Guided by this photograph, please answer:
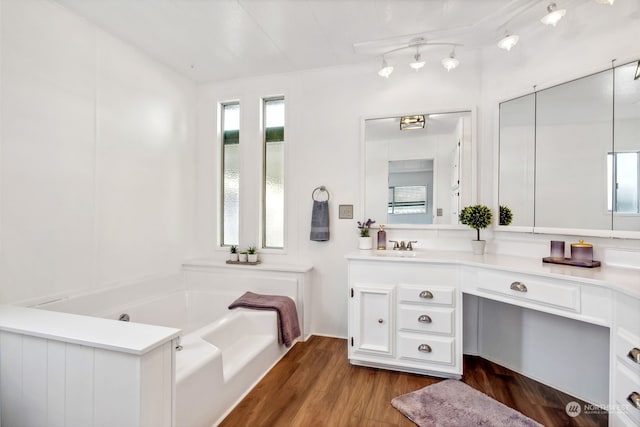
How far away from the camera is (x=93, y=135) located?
2.20 metres

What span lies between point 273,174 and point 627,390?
9.05 feet

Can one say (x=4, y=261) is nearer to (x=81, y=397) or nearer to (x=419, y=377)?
(x=81, y=397)

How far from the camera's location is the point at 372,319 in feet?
7.25

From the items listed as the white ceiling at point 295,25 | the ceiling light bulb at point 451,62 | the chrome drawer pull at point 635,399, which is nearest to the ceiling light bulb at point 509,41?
the white ceiling at point 295,25

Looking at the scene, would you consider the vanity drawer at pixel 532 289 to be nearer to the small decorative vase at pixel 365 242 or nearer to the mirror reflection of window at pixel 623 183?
the mirror reflection of window at pixel 623 183

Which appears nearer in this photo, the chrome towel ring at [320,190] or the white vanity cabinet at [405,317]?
the white vanity cabinet at [405,317]

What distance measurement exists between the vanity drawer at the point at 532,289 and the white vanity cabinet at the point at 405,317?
0.74ft

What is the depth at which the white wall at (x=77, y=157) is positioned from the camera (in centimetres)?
176

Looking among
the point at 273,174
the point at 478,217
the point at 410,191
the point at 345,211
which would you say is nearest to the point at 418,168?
the point at 410,191

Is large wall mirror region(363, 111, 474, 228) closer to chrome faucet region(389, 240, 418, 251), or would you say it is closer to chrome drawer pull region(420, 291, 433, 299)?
chrome faucet region(389, 240, 418, 251)

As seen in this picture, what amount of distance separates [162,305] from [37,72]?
1.90 metres

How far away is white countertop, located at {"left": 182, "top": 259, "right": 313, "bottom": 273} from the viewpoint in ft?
9.00

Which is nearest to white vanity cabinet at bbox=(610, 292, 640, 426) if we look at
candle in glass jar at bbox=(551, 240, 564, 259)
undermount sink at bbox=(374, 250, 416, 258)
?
candle in glass jar at bbox=(551, 240, 564, 259)

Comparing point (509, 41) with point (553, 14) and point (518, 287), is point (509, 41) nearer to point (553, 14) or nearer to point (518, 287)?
point (553, 14)
